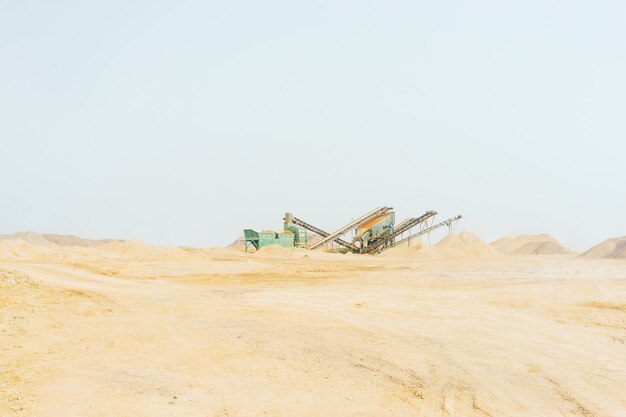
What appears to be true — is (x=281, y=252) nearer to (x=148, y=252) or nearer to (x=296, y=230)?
(x=296, y=230)

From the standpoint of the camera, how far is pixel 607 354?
831 cm

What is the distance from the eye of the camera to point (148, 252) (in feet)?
107

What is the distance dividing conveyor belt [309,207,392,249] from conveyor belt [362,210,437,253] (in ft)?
7.94

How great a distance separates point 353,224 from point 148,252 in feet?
73.3

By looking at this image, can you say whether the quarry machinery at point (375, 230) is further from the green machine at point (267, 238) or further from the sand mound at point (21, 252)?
the sand mound at point (21, 252)

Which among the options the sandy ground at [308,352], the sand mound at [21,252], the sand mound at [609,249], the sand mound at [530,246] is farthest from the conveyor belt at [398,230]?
the sandy ground at [308,352]

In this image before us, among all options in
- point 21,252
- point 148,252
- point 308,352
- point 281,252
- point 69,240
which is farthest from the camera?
point 69,240

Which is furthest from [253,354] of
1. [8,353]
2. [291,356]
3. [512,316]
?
[512,316]

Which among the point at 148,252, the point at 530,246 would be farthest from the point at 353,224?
the point at 530,246

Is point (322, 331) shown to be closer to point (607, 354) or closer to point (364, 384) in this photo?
point (364, 384)

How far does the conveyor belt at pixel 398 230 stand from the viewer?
48.7 metres

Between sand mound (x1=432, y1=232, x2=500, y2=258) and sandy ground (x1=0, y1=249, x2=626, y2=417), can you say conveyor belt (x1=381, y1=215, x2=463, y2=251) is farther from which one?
sandy ground (x1=0, y1=249, x2=626, y2=417)

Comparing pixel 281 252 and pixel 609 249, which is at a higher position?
pixel 609 249

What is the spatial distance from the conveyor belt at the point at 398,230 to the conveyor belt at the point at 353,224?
7.94 feet
